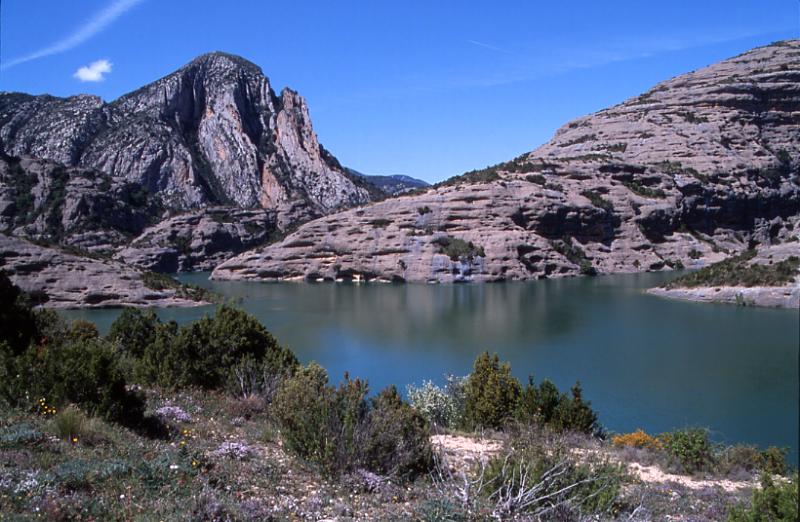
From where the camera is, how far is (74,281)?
41688 mm

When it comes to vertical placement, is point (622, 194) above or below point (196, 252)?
above

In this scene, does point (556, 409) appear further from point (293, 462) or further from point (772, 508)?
point (772, 508)

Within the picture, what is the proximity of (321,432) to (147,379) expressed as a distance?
642 centimetres

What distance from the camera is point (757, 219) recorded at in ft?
232

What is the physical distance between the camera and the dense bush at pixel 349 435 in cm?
693

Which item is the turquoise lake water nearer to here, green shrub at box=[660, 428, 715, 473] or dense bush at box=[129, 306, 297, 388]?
green shrub at box=[660, 428, 715, 473]

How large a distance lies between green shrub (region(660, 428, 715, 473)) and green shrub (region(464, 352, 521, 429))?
3263 millimetres

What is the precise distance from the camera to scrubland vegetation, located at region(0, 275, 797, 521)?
17.3 feet

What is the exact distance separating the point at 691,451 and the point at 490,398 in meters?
4.20

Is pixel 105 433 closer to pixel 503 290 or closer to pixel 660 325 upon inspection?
pixel 660 325

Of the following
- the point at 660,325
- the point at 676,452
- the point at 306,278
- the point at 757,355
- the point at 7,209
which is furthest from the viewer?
the point at 7,209

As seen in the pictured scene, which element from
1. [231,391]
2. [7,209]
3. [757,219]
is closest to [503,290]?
[757,219]

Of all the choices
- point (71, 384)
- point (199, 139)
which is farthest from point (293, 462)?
point (199, 139)

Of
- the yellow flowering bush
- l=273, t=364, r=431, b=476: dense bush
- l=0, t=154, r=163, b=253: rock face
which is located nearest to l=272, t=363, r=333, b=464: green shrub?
l=273, t=364, r=431, b=476: dense bush
